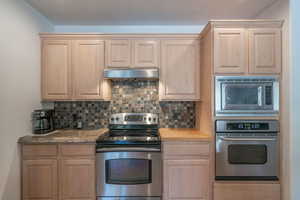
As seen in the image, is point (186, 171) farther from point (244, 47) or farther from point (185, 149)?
point (244, 47)

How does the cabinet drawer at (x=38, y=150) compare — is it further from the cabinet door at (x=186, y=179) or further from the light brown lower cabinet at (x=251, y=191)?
the light brown lower cabinet at (x=251, y=191)

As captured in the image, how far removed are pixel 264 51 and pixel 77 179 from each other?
2.62 meters

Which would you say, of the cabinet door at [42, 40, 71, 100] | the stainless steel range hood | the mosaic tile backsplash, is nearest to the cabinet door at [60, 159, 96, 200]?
the mosaic tile backsplash

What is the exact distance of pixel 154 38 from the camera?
111 inches

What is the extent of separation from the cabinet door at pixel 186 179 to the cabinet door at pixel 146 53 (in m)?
1.33

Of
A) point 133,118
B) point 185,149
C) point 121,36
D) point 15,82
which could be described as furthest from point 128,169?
point 121,36

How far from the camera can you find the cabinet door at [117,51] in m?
2.81

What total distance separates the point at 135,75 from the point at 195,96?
0.87 meters

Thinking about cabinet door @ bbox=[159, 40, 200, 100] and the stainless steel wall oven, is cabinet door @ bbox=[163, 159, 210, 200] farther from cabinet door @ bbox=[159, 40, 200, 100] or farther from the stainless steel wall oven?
cabinet door @ bbox=[159, 40, 200, 100]

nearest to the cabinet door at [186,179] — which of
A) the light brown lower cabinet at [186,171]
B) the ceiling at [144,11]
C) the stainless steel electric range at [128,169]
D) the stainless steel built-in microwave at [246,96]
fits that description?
the light brown lower cabinet at [186,171]

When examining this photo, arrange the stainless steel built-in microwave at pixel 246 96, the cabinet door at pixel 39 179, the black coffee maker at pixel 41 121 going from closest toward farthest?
the stainless steel built-in microwave at pixel 246 96, the cabinet door at pixel 39 179, the black coffee maker at pixel 41 121

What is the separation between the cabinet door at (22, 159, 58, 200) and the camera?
7.84 feet

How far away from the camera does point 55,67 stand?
282cm

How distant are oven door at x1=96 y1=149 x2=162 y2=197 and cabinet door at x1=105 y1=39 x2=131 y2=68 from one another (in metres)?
1.19
